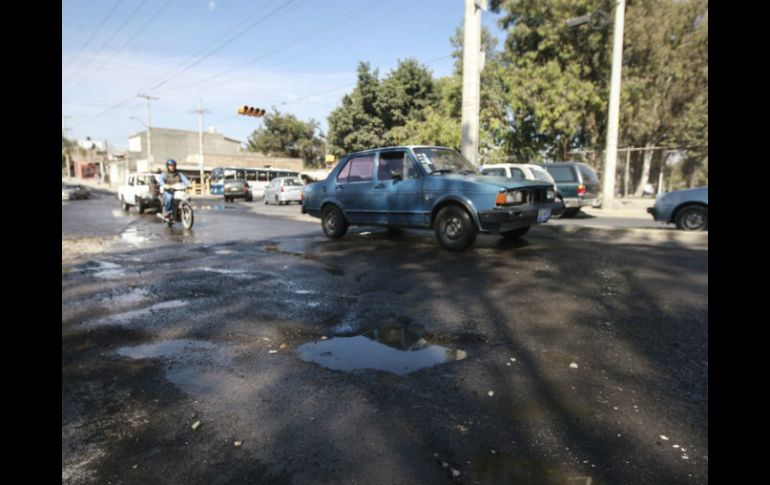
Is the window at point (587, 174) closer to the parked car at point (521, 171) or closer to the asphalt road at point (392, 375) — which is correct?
the parked car at point (521, 171)

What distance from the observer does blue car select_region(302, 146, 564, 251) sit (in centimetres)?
726

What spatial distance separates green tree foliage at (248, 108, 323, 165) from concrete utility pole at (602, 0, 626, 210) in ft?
159

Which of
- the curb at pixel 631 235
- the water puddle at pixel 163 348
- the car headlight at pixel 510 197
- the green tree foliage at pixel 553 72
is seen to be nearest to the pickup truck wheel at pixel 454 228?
the car headlight at pixel 510 197

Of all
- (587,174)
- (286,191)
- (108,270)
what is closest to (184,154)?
(286,191)

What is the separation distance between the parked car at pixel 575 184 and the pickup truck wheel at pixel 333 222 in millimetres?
8307

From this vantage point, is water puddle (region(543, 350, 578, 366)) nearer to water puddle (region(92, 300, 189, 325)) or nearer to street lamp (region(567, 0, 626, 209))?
water puddle (region(92, 300, 189, 325))

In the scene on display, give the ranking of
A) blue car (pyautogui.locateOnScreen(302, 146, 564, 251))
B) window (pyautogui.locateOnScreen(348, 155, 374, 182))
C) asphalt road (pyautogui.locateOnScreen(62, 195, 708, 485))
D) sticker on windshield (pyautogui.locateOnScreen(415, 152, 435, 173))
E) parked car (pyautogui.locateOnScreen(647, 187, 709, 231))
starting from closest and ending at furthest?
asphalt road (pyautogui.locateOnScreen(62, 195, 708, 485)) < blue car (pyautogui.locateOnScreen(302, 146, 564, 251)) < sticker on windshield (pyautogui.locateOnScreen(415, 152, 435, 173)) < window (pyautogui.locateOnScreen(348, 155, 374, 182)) < parked car (pyautogui.locateOnScreen(647, 187, 709, 231))

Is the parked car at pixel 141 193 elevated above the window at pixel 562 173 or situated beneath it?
situated beneath

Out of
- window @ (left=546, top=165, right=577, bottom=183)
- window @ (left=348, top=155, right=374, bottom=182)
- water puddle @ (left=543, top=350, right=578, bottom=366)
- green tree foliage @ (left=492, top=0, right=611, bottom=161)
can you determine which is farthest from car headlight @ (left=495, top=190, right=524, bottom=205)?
green tree foliage @ (left=492, top=0, right=611, bottom=161)

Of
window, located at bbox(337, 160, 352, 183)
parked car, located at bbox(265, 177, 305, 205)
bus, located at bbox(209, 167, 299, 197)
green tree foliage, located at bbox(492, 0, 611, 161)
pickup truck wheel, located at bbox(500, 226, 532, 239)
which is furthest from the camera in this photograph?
bus, located at bbox(209, 167, 299, 197)

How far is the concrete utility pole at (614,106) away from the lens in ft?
54.9

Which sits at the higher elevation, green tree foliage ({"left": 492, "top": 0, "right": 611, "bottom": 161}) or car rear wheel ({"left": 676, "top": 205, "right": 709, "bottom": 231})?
green tree foliage ({"left": 492, "top": 0, "right": 611, "bottom": 161})

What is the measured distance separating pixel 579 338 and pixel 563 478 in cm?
188
